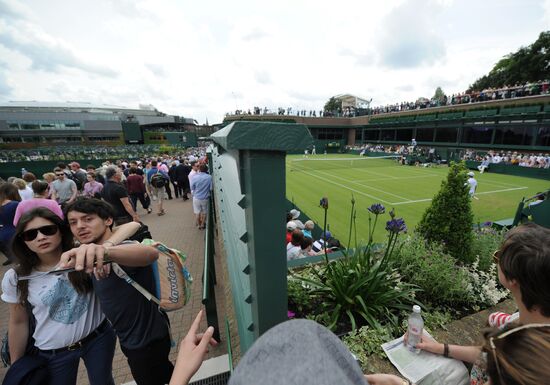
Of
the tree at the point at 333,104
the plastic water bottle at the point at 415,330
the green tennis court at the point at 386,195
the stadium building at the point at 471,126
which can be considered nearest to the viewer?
the plastic water bottle at the point at 415,330

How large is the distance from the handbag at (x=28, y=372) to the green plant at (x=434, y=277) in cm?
412

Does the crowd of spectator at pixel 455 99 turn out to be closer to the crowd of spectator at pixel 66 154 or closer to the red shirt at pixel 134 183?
the crowd of spectator at pixel 66 154

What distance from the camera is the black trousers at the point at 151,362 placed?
228cm

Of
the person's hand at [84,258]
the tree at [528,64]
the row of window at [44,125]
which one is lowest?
the person's hand at [84,258]

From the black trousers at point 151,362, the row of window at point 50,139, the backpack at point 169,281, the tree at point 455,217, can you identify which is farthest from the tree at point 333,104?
the black trousers at point 151,362

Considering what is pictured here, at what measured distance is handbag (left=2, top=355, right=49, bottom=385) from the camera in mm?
2143

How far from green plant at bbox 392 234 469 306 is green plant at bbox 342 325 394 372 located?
105 centimetres

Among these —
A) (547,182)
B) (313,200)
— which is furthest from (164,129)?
(547,182)

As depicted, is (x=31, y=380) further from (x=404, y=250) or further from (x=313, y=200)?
(x=313, y=200)

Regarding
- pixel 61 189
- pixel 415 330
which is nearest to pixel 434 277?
pixel 415 330

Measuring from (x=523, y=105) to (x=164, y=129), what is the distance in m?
91.7

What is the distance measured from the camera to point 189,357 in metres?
1.28

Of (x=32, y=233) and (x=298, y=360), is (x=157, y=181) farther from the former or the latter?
(x=298, y=360)

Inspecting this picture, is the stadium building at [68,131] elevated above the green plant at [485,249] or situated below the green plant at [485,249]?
above
